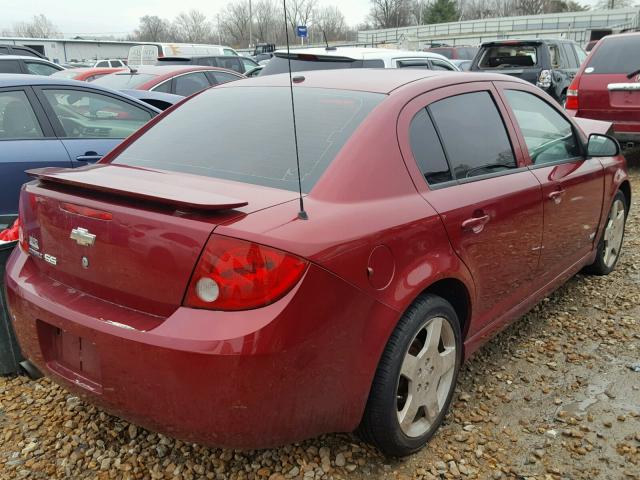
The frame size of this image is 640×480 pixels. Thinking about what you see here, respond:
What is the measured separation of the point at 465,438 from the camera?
259 centimetres

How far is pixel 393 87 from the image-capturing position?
2615mm

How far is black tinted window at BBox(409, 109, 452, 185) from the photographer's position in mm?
2459

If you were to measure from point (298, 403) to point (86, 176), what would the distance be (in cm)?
121

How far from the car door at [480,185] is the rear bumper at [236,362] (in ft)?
2.12

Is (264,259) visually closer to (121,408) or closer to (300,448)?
(121,408)

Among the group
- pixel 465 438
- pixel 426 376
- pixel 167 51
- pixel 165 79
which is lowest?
pixel 465 438

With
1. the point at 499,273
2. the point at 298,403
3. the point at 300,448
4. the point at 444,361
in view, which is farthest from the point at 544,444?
the point at 298,403

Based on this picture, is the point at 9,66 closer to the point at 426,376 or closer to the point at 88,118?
the point at 88,118

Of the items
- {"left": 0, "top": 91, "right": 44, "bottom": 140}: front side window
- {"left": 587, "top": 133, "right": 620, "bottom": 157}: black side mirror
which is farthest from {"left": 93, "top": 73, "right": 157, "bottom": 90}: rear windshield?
{"left": 587, "top": 133, "right": 620, "bottom": 157}: black side mirror

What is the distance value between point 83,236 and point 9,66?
8429 mm

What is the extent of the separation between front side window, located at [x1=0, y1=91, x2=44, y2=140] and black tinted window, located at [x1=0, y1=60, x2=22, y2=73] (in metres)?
5.18

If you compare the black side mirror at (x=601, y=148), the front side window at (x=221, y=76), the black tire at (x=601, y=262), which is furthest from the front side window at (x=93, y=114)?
the front side window at (x=221, y=76)

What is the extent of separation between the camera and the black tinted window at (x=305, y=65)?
6.45 metres

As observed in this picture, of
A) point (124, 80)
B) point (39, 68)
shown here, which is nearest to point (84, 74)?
point (39, 68)
